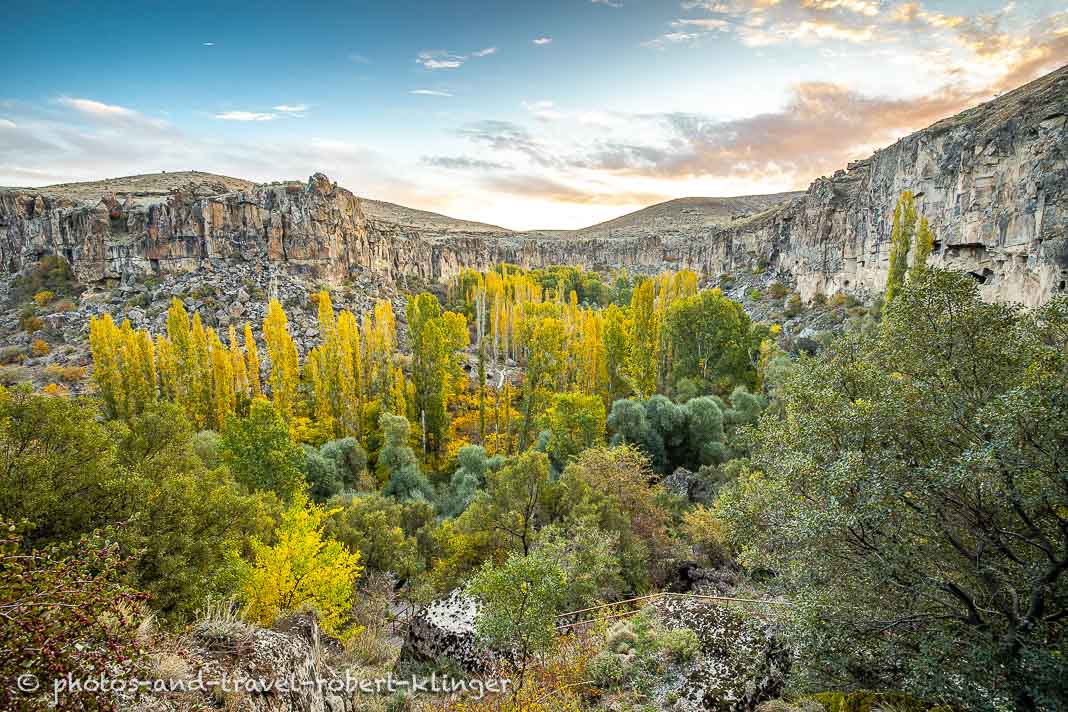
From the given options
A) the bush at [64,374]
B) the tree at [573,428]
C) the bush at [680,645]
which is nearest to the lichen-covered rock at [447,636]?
the bush at [680,645]

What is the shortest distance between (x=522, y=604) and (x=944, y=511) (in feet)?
18.3

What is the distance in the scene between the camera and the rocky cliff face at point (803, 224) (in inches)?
1067

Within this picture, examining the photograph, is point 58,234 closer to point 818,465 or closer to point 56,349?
point 56,349

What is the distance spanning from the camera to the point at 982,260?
31.1 m

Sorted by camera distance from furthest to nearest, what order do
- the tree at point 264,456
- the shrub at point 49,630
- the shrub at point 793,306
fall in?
the shrub at point 793,306, the tree at point 264,456, the shrub at point 49,630

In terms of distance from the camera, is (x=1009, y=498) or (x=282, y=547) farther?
(x=282, y=547)

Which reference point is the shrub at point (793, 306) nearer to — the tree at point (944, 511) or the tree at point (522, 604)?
the tree at point (944, 511)

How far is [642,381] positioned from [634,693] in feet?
78.2

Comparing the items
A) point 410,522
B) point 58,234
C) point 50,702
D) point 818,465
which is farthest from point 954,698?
point 58,234

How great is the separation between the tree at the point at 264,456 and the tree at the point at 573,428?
10.9 metres

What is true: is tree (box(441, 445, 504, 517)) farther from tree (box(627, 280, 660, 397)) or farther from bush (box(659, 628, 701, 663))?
tree (box(627, 280, 660, 397))

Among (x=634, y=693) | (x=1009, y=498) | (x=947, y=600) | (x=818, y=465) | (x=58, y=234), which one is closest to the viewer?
(x=1009, y=498)

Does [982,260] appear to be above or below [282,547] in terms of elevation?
above

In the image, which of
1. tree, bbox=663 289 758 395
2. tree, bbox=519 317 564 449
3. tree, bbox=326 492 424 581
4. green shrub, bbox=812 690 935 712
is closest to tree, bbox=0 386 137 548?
tree, bbox=326 492 424 581
